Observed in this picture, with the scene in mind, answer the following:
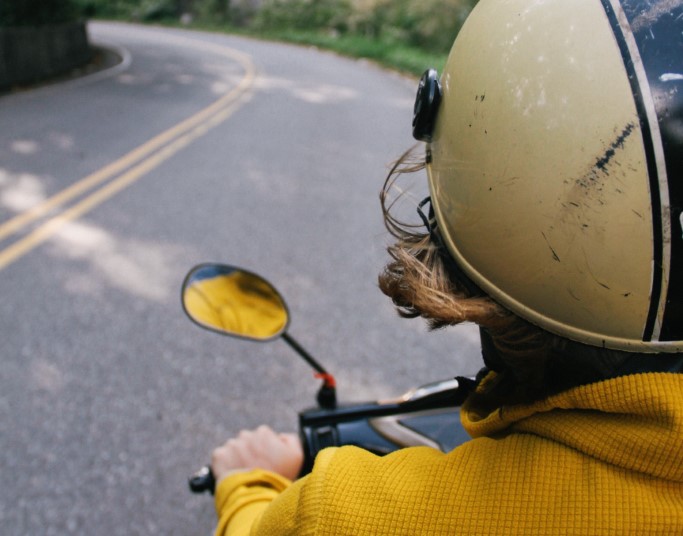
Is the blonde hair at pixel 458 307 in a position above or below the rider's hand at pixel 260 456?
above

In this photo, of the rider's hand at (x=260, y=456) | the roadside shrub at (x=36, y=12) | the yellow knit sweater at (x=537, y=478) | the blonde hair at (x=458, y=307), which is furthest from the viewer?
the roadside shrub at (x=36, y=12)

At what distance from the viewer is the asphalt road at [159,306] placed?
256 cm

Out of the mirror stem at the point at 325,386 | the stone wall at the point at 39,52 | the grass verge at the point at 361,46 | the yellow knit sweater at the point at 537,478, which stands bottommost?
the grass verge at the point at 361,46

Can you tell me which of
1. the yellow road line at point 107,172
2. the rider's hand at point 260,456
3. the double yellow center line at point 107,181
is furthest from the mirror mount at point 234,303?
the yellow road line at point 107,172

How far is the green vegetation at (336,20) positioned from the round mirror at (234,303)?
13650mm

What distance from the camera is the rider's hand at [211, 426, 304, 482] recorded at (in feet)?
4.79

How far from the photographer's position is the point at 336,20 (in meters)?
29.1

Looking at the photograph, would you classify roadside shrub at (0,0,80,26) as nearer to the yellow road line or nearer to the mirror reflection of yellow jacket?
the yellow road line

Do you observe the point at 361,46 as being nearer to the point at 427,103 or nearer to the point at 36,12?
the point at 36,12

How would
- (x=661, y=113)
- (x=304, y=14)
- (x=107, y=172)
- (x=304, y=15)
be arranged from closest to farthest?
(x=661, y=113) < (x=107, y=172) < (x=304, y=15) < (x=304, y=14)

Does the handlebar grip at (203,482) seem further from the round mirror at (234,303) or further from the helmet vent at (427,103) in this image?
the helmet vent at (427,103)

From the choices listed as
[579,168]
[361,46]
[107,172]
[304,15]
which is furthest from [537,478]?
[304,15]

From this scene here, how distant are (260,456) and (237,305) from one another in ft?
1.19

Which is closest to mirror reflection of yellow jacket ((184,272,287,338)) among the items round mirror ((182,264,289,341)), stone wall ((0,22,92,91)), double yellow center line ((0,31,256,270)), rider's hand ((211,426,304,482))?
round mirror ((182,264,289,341))
